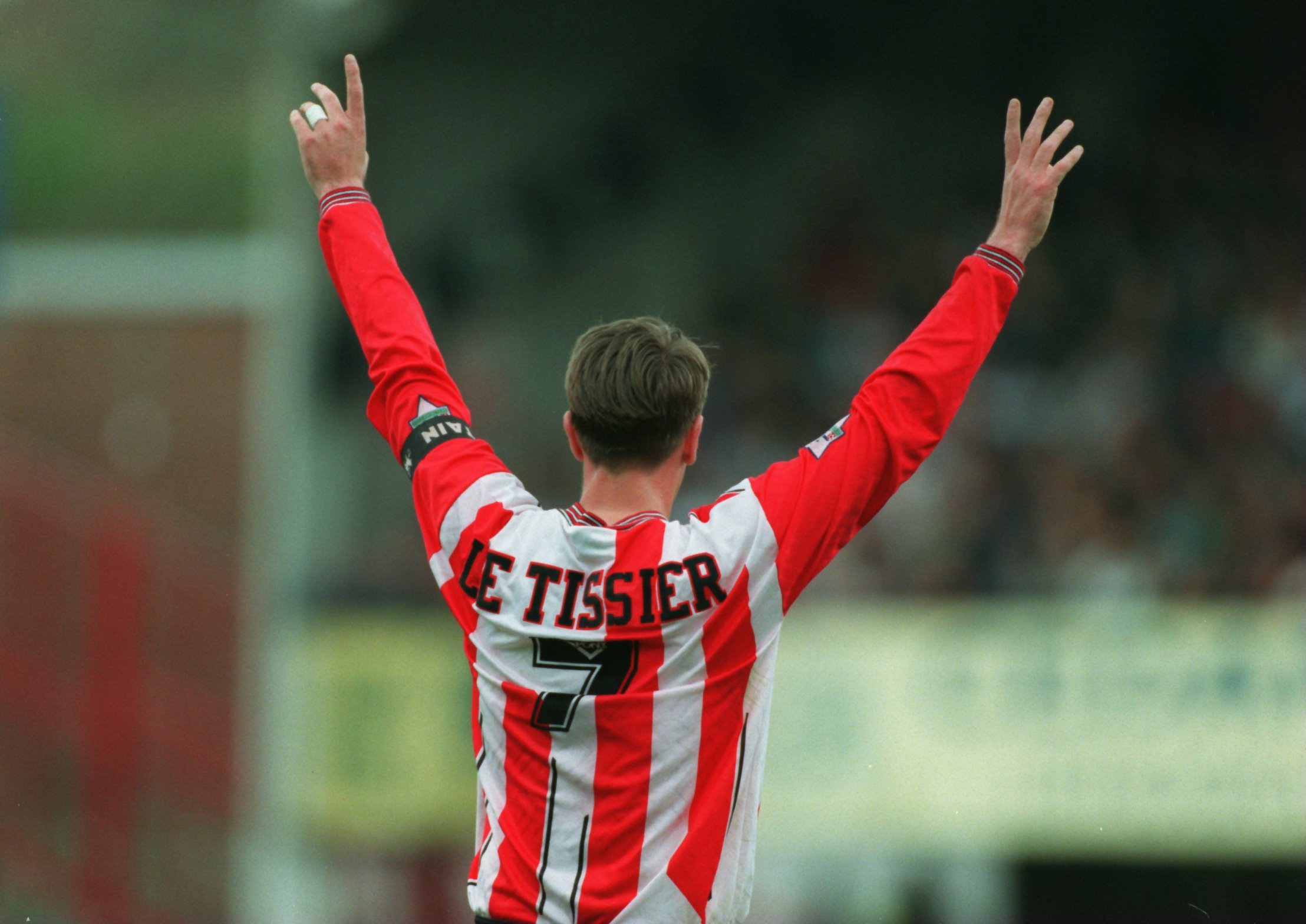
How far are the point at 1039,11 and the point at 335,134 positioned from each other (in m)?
11.2

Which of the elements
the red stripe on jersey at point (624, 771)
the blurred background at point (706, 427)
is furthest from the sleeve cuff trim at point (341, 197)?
the blurred background at point (706, 427)

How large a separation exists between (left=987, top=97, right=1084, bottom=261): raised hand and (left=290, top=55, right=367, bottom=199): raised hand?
123 cm

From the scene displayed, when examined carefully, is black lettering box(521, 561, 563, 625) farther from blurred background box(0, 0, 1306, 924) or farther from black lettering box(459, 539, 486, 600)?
blurred background box(0, 0, 1306, 924)

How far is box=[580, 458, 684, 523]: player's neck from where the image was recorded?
2.71 m

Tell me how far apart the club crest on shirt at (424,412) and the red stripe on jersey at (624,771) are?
49 cm

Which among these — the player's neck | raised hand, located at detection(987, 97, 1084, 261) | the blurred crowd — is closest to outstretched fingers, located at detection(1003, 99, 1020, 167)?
raised hand, located at detection(987, 97, 1084, 261)

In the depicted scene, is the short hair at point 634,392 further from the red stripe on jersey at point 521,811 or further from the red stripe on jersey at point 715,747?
the red stripe on jersey at point 521,811

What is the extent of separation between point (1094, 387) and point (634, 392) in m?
8.79

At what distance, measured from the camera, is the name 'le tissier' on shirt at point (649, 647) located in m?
2.59

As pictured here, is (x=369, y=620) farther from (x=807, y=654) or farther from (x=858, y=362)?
(x=858, y=362)

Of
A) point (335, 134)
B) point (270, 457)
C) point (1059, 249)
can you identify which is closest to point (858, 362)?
point (1059, 249)

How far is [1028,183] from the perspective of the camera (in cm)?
288

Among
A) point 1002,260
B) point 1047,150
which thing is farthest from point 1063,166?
point 1002,260

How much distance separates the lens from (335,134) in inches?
120
